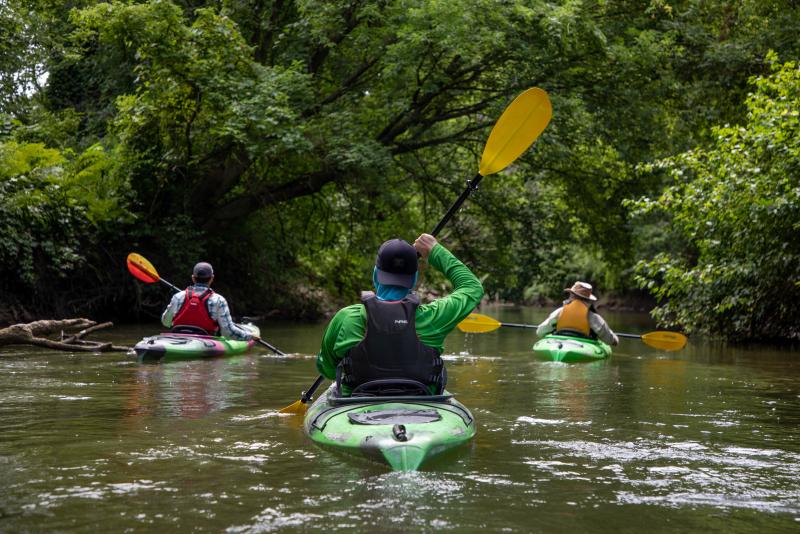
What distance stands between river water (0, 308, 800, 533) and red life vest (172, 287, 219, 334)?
167 cm

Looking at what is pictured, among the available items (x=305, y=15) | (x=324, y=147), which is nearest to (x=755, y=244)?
(x=324, y=147)

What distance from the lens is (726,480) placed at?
4.63 meters

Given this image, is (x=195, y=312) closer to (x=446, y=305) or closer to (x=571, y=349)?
(x=571, y=349)

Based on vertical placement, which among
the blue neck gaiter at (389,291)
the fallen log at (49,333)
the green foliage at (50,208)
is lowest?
the fallen log at (49,333)

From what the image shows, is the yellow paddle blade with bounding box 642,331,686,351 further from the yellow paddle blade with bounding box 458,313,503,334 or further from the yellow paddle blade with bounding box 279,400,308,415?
the yellow paddle blade with bounding box 279,400,308,415

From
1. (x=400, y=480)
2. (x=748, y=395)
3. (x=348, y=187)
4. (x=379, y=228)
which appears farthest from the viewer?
(x=379, y=228)

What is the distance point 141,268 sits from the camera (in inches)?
525

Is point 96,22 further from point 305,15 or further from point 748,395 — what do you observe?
point 748,395

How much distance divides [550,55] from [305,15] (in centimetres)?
441

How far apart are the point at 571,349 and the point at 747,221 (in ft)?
13.0

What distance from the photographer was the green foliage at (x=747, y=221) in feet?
40.7

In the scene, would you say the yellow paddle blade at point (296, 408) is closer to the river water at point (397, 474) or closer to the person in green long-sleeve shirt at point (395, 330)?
the river water at point (397, 474)

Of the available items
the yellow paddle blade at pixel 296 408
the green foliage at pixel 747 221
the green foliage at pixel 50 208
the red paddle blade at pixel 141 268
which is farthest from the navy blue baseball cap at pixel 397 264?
the green foliage at pixel 50 208

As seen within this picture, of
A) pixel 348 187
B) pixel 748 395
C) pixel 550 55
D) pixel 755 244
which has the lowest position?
pixel 748 395
